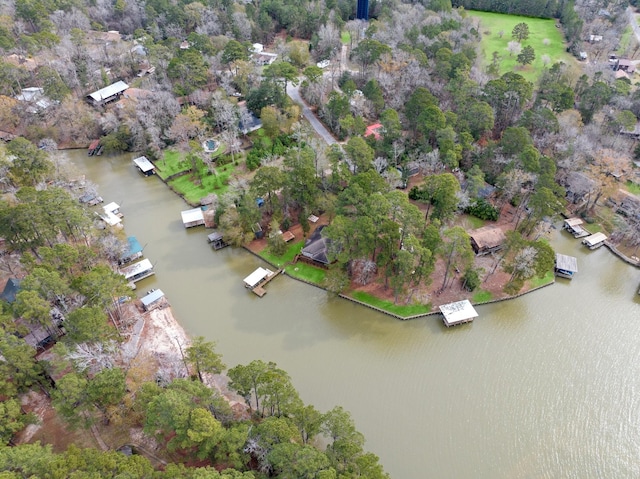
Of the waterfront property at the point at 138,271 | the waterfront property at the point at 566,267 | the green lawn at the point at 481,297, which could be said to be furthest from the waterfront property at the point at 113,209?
the waterfront property at the point at 566,267

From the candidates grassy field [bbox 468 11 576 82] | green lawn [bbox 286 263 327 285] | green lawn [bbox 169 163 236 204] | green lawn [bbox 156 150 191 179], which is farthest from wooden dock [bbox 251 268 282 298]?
grassy field [bbox 468 11 576 82]

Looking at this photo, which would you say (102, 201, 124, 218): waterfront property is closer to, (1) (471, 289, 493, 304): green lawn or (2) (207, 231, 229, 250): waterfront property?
(2) (207, 231, 229, 250): waterfront property

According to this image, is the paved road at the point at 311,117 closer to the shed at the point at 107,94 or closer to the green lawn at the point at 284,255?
the green lawn at the point at 284,255

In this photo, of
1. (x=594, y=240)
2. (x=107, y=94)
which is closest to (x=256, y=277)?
(x=594, y=240)

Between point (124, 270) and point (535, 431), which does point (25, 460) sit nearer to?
point (124, 270)

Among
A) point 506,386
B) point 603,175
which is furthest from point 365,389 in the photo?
point 603,175
